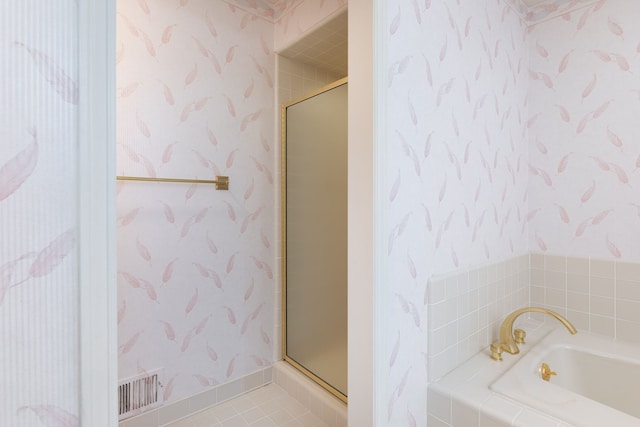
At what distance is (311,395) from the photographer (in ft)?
5.49

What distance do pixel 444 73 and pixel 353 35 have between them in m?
0.42

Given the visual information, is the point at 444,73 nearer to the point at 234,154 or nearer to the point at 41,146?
the point at 234,154

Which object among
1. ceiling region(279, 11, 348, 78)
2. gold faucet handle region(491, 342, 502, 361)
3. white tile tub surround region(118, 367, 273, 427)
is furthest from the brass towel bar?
gold faucet handle region(491, 342, 502, 361)

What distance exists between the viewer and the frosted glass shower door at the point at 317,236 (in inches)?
62.7

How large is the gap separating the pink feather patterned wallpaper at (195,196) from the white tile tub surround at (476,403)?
42.1 inches

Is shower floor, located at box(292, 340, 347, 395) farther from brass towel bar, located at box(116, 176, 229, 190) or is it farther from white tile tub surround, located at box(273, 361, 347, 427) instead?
brass towel bar, located at box(116, 176, 229, 190)

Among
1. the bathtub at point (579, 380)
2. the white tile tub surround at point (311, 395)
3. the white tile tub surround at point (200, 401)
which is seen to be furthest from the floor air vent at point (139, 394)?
the bathtub at point (579, 380)

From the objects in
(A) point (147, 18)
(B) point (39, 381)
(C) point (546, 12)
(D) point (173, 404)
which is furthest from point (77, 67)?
(C) point (546, 12)

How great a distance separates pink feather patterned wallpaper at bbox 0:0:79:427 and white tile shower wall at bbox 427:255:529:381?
1.05 m

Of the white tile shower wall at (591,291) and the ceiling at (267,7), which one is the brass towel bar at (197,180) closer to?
the ceiling at (267,7)

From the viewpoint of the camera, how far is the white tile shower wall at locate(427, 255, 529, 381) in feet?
3.92

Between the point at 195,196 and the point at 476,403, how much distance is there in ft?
4.80

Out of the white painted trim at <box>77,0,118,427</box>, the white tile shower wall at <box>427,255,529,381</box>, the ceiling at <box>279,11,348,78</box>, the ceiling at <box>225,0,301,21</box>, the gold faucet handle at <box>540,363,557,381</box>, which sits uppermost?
the ceiling at <box>225,0,301,21</box>

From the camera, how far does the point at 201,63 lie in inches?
64.2
